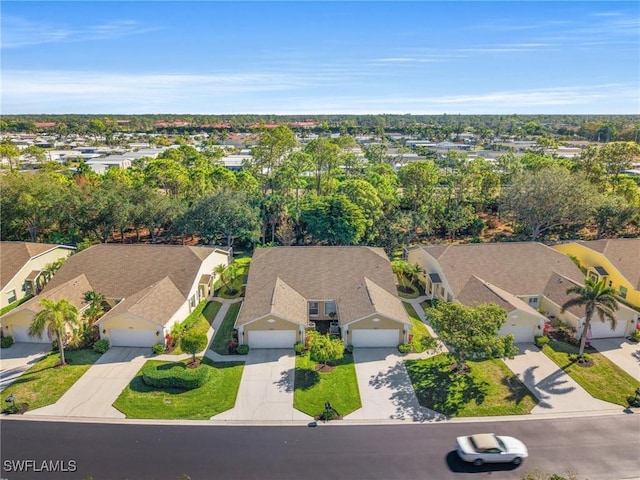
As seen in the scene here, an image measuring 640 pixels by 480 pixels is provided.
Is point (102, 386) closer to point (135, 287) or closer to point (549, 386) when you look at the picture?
point (135, 287)

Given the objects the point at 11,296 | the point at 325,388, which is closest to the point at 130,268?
the point at 11,296

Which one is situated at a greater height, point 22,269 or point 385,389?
point 22,269

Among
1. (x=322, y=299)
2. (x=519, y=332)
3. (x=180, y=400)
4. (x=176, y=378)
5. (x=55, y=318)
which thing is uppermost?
(x=55, y=318)

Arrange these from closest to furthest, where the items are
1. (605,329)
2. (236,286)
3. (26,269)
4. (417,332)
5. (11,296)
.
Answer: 1. (605,329)
2. (417,332)
3. (11,296)
4. (26,269)
5. (236,286)

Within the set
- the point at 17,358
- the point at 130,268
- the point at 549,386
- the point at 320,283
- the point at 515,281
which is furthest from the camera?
the point at 130,268

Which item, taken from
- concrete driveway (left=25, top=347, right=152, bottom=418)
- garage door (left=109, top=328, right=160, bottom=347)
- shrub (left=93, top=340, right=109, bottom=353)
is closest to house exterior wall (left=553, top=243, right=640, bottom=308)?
garage door (left=109, top=328, right=160, bottom=347)

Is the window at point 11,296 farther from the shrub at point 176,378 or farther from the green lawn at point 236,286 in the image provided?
the shrub at point 176,378

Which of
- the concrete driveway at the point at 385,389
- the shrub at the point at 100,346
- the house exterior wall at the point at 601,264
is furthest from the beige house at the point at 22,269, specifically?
the house exterior wall at the point at 601,264

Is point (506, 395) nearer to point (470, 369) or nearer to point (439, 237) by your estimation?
point (470, 369)
